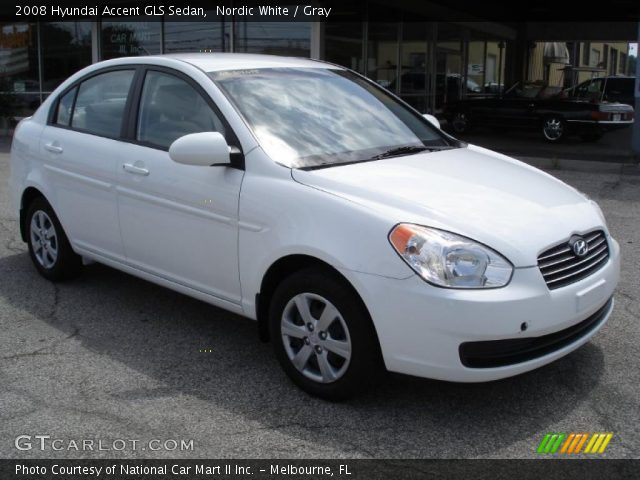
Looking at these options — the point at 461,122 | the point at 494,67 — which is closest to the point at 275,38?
the point at 461,122

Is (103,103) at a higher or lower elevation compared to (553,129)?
higher

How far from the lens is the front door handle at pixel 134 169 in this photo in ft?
14.7

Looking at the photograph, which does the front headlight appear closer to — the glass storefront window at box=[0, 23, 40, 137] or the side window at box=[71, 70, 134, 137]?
the side window at box=[71, 70, 134, 137]

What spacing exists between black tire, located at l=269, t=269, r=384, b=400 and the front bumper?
92 millimetres

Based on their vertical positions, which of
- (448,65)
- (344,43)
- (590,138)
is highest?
(344,43)

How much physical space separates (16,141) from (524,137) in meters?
15.9

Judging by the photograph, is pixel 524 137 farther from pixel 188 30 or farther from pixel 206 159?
pixel 206 159

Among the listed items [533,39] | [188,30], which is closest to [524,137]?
[188,30]

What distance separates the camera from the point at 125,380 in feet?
13.1

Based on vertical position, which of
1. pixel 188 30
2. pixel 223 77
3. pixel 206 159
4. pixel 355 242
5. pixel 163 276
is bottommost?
pixel 163 276

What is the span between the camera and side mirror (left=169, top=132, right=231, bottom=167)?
3.88 metres

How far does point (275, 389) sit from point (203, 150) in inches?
50.7

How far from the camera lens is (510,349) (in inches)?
132

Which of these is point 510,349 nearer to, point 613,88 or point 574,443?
point 574,443
